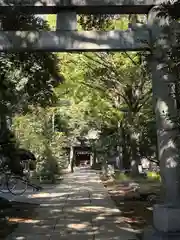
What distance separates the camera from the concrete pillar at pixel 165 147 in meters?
6.68

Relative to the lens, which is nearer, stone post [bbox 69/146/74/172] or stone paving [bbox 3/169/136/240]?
stone paving [bbox 3/169/136/240]

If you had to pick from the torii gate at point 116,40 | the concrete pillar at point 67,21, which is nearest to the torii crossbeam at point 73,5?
the torii gate at point 116,40

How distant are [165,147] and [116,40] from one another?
2244 mm

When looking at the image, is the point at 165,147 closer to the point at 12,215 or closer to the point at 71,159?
the point at 12,215

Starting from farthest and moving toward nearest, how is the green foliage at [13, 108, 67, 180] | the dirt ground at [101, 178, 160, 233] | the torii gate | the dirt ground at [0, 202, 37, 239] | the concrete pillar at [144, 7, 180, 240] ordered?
1. the green foliage at [13, 108, 67, 180]
2. the dirt ground at [101, 178, 160, 233]
3. the dirt ground at [0, 202, 37, 239]
4. the torii gate
5. the concrete pillar at [144, 7, 180, 240]

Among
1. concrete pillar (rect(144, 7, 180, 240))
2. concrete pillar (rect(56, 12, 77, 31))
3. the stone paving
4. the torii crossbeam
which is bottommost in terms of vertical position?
the stone paving

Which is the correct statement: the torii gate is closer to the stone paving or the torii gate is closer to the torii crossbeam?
the torii crossbeam

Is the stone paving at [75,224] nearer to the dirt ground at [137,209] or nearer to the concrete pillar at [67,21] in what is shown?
the dirt ground at [137,209]

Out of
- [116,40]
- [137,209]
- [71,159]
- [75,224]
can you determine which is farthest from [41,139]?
[116,40]

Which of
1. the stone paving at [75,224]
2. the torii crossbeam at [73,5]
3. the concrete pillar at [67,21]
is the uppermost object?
the torii crossbeam at [73,5]

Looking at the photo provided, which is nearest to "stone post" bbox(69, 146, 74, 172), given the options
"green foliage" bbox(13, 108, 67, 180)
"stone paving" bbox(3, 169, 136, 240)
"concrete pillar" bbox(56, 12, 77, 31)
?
"green foliage" bbox(13, 108, 67, 180)

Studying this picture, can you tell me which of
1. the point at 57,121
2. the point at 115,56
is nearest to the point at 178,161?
the point at 115,56

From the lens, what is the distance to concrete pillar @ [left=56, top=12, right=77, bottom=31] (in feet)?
24.3

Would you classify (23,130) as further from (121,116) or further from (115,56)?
(115,56)
